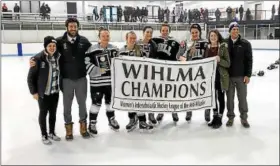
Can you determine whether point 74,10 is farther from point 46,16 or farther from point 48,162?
point 48,162

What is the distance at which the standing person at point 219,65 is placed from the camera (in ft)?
11.1

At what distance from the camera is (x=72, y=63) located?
305 centimetres

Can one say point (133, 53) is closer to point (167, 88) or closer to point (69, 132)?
point (167, 88)

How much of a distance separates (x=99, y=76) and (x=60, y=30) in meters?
12.0

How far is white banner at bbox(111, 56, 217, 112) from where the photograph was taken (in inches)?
131

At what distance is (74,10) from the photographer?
22.5 meters

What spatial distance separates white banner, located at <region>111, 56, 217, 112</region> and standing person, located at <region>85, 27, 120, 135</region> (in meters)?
0.07

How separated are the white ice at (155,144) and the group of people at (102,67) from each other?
148mm

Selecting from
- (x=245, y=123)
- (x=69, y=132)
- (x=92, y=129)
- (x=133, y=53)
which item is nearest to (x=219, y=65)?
(x=245, y=123)

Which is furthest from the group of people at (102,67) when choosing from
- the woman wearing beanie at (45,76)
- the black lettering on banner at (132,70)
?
the black lettering on banner at (132,70)

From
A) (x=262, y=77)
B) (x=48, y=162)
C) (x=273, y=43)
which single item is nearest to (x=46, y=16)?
(x=273, y=43)

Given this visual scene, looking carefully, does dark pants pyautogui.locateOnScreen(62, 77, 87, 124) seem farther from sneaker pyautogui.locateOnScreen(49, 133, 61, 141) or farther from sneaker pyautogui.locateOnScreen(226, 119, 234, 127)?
sneaker pyautogui.locateOnScreen(226, 119, 234, 127)

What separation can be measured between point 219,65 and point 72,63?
1579mm

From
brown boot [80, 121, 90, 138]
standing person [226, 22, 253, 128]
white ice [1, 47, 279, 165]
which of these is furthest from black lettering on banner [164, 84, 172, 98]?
brown boot [80, 121, 90, 138]
